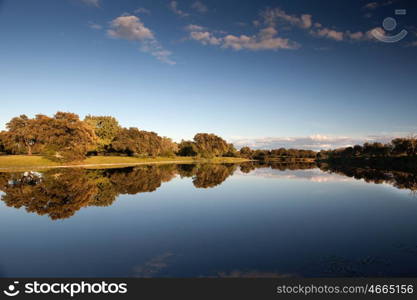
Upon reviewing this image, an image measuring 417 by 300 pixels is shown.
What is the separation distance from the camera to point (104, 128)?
286 feet

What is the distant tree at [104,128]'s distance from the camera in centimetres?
8548

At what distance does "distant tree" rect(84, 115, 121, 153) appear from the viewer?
85.5 metres

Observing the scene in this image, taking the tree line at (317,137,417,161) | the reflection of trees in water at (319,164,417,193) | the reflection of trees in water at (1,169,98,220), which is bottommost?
the reflection of trees in water at (319,164,417,193)

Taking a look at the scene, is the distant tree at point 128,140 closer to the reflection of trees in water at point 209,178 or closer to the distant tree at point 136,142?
the distant tree at point 136,142

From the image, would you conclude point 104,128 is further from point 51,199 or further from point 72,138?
point 51,199

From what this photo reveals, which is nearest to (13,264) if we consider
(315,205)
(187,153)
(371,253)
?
Result: (371,253)

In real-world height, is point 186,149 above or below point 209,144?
below

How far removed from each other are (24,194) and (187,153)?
114974 mm

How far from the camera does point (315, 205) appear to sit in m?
21.1

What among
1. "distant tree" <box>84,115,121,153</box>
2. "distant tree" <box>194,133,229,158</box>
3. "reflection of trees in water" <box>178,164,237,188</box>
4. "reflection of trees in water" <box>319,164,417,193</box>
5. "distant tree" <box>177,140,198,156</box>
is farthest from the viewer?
"distant tree" <box>177,140,198,156</box>

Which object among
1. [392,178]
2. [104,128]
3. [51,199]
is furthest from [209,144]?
[51,199]

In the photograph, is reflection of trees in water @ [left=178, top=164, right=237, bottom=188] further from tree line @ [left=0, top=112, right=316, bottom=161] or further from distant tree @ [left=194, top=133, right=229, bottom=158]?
distant tree @ [left=194, top=133, right=229, bottom=158]

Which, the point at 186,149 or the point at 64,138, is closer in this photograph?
the point at 64,138

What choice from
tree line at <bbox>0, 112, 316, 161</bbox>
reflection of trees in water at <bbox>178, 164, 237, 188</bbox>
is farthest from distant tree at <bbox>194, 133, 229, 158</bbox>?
reflection of trees in water at <bbox>178, 164, 237, 188</bbox>
